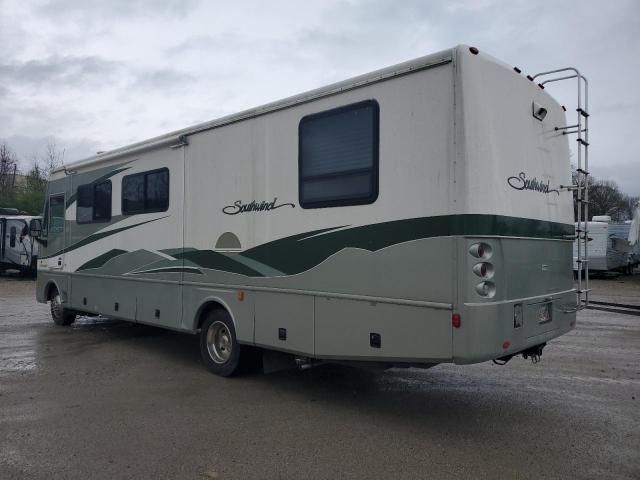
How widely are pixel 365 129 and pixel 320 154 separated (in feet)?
2.01

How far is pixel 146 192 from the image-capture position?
798cm

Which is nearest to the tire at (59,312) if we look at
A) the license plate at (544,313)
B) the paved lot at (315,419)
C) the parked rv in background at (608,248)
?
the paved lot at (315,419)

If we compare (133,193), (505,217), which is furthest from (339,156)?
(133,193)

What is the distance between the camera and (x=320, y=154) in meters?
5.59

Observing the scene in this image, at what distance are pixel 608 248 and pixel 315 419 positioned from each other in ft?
71.5

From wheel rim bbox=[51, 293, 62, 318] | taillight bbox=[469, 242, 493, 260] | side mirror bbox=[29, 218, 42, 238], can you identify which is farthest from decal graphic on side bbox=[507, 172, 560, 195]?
side mirror bbox=[29, 218, 42, 238]

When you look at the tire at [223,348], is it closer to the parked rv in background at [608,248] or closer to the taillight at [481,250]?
the taillight at [481,250]

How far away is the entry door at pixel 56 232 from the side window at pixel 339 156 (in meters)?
6.34

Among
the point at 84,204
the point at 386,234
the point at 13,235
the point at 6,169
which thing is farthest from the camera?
the point at 6,169

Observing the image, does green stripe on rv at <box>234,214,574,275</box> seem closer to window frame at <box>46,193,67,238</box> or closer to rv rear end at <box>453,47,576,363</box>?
rv rear end at <box>453,47,576,363</box>

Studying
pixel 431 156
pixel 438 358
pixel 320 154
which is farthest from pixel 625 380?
pixel 320 154

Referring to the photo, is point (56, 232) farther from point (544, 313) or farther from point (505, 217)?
point (544, 313)

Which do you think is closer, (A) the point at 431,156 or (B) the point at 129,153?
(A) the point at 431,156

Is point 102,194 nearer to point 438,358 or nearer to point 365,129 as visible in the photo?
point 365,129
